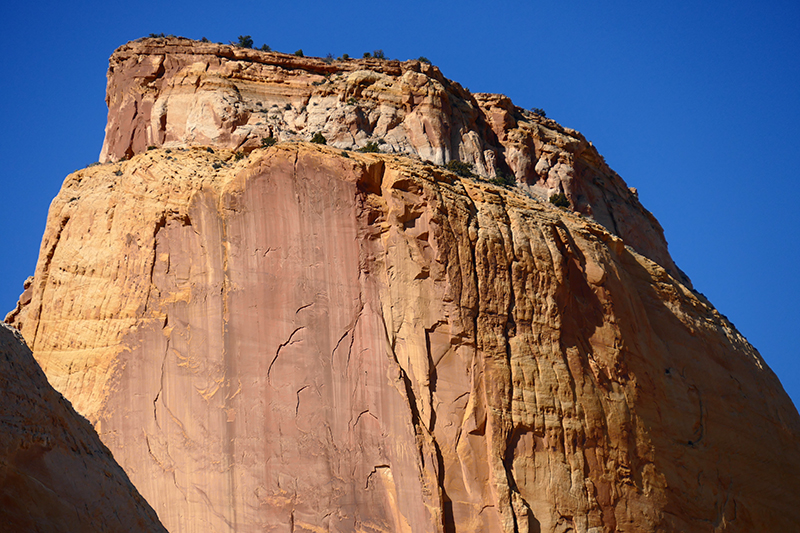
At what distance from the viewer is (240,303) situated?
105ft

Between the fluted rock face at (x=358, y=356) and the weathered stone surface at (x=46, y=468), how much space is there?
58.3 ft

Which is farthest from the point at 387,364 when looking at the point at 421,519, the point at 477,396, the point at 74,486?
the point at 74,486

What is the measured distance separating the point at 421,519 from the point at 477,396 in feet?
14.8

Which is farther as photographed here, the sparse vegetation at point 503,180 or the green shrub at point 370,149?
the sparse vegetation at point 503,180

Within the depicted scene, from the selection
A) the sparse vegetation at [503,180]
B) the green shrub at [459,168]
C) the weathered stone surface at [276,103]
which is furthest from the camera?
the sparse vegetation at [503,180]

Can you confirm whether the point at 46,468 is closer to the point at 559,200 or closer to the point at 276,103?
the point at 276,103

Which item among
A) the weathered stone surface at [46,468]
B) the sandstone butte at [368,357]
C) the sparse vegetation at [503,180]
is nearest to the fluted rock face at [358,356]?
the sandstone butte at [368,357]

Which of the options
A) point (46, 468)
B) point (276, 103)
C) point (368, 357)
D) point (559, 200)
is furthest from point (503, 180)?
point (46, 468)

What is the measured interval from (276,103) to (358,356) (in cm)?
1511

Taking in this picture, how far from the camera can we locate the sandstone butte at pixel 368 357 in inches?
1184

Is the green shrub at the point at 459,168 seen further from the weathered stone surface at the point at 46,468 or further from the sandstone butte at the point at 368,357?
the weathered stone surface at the point at 46,468

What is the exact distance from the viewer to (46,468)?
37.3 feet

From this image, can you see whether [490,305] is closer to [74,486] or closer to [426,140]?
[426,140]

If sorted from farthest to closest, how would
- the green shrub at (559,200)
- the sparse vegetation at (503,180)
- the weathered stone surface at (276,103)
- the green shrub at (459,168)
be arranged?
the green shrub at (559,200) < the sparse vegetation at (503,180) < the green shrub at (459,168) < the weathered stone surface at (276,103)
